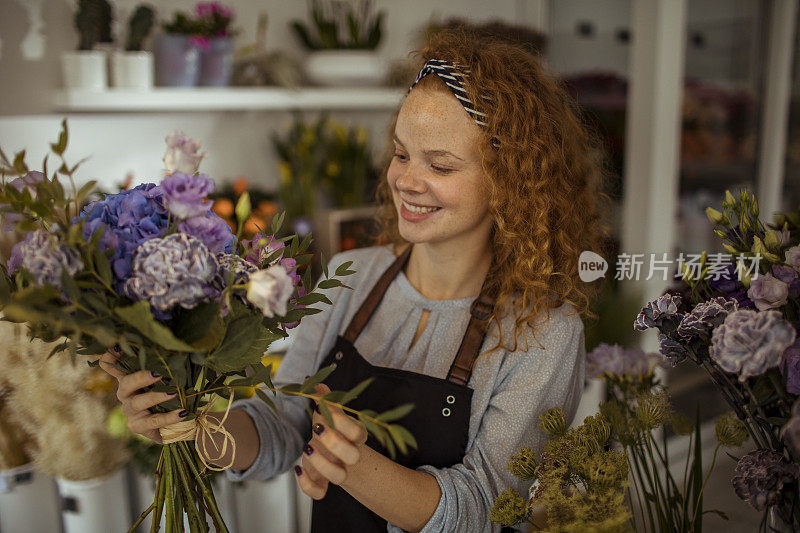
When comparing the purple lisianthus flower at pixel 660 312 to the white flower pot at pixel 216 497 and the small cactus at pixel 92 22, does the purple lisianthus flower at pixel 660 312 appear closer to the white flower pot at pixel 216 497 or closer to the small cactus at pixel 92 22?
the white flower pot at pixel 216 497

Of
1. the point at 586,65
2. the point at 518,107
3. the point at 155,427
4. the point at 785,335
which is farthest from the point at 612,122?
the point at 155,427

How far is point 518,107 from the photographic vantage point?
1096 millimetres

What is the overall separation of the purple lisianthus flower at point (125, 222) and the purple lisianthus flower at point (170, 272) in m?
0.02

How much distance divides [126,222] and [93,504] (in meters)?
1.07

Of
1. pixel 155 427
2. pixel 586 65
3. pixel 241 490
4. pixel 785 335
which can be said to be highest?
pixel 586 65

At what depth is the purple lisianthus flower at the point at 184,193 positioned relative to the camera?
0.72 m

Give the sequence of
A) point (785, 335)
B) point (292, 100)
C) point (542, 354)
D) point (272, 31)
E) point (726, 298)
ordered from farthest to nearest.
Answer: point (272, 31)
point (292, 100)
point (542, 354)
point (726, 298)
point (785, 335)

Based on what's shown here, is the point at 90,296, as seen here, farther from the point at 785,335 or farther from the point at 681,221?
the point at 681,221

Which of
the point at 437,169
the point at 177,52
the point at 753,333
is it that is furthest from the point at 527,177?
the point at 177,52

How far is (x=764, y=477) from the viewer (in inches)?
29.9

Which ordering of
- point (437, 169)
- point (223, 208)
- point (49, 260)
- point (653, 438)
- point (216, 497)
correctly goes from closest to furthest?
1. point (49, 260)
2. point (653, 438)
3. point (437, 169)
4. point (216, 497)
5. point (223, 208)

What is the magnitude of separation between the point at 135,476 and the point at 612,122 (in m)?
2.36

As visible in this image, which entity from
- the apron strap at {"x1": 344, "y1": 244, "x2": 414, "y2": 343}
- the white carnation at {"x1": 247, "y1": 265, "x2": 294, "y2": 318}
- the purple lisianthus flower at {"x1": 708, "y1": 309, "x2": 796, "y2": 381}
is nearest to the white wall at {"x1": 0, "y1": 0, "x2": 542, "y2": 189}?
the apron strap at {"x1": 344, "y1": 244, "x2": 414, "y2": 343}

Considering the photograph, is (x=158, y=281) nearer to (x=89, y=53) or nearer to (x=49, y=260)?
(x=49, y=260)
